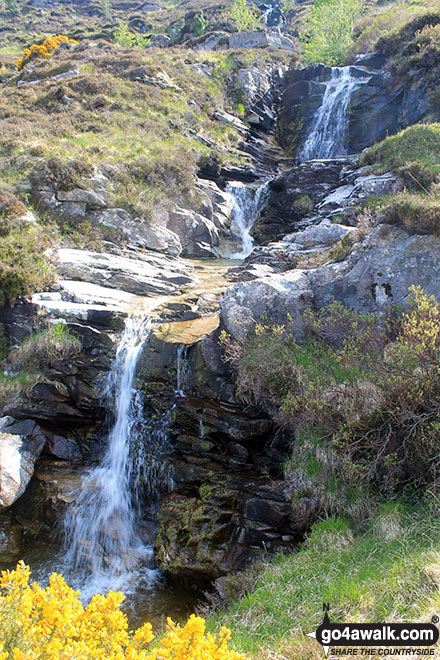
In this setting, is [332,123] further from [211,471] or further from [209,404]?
[211,471]

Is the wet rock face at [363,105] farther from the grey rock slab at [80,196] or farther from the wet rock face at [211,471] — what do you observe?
the wet rock face at [211,471]

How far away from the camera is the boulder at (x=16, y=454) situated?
665 centimetres

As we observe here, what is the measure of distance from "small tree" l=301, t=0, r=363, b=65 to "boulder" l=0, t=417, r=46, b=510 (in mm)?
37821

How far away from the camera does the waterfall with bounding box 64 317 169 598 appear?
6043mm

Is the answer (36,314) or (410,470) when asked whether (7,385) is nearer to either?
(36,314)

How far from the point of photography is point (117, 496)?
698cm

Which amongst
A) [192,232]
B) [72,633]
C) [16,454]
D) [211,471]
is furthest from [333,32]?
[72,633]

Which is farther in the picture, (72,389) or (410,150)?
(410,150)

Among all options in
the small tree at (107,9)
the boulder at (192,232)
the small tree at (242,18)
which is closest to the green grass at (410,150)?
the boulder at (192,232)

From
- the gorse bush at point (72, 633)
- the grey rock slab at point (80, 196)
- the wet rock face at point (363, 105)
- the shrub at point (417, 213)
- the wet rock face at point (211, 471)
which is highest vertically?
the wet rock face at point (363, 105)

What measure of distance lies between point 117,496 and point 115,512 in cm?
28

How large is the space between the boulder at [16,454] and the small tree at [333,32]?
124 ft

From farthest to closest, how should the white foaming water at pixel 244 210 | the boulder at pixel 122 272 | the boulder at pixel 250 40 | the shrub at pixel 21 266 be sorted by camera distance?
the boulder at pixel 250 40 → the white foaming water at pixel 244 210 → the boulder at pixel 122 272 → the shrub at pixel 21 266

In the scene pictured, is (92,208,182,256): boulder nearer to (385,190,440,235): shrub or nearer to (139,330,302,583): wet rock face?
(139,330,302,583): wet rock face
